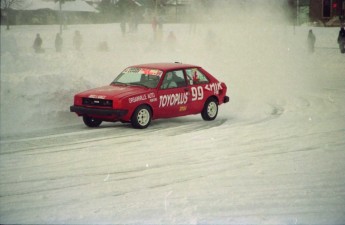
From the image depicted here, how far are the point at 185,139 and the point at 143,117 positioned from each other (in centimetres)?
111

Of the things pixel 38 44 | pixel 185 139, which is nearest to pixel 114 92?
pixel 185 139

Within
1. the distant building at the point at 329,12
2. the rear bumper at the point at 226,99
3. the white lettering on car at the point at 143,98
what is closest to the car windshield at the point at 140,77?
the white lettering on car at the point at 143,98

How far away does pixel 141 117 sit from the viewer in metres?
8.56

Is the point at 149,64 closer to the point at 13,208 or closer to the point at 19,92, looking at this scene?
the point at 19,92

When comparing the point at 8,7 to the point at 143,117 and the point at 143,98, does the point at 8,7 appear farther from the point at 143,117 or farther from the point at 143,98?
the point at 143,117

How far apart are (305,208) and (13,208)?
98.4 inches

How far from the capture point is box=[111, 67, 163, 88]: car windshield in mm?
8945

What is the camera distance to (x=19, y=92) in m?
8.53

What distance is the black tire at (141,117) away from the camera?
8469mm

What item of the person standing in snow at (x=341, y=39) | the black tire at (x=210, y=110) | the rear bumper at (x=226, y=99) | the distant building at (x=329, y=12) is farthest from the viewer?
the rear bumper at (x=226, y=99)

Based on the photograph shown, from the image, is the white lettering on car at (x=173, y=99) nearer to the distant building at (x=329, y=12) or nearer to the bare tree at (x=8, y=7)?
the distant building at (x=329, y=12)

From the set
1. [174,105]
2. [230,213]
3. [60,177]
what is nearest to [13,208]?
[60,177]

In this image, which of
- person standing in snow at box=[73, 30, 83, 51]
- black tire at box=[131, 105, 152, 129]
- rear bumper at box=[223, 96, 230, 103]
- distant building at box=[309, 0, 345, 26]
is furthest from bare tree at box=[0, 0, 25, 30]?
rear bumper at box=[223, 96, 230, 103]

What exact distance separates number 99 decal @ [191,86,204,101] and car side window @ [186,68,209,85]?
103 mm
